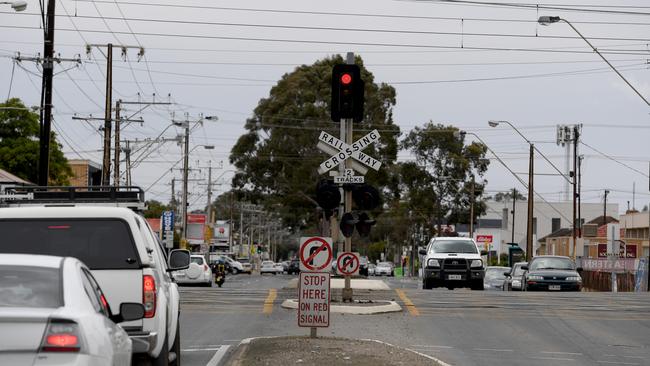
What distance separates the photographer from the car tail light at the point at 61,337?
7184mm

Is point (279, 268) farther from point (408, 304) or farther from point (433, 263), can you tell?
point (408, 304)

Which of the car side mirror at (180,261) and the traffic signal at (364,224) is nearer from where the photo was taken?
the car side mirror at (180,261)

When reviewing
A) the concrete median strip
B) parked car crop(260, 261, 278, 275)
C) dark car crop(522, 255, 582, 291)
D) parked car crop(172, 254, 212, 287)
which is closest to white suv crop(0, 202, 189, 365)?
the concrete median strip

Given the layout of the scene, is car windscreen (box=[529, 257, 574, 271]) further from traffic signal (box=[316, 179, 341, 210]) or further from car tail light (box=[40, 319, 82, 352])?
car tail light (box=[40, 319, 82, 352])

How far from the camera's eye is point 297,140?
6531cm

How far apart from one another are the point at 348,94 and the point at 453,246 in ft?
51.4

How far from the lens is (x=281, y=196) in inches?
2640

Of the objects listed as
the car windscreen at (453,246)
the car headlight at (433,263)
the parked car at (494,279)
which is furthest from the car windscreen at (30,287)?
the parked car at (494,279)

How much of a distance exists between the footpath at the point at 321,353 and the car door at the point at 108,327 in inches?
207

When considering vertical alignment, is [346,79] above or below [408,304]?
above

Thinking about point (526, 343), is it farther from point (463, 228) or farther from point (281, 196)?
point (463, 228)

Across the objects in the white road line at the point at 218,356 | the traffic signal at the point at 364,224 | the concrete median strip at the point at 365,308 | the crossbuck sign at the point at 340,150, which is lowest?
the white road line at the point at 218,356

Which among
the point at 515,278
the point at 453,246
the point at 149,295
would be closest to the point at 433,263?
the point at 453,246

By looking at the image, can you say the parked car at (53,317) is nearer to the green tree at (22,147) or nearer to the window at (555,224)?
the green tree at (22,147)
